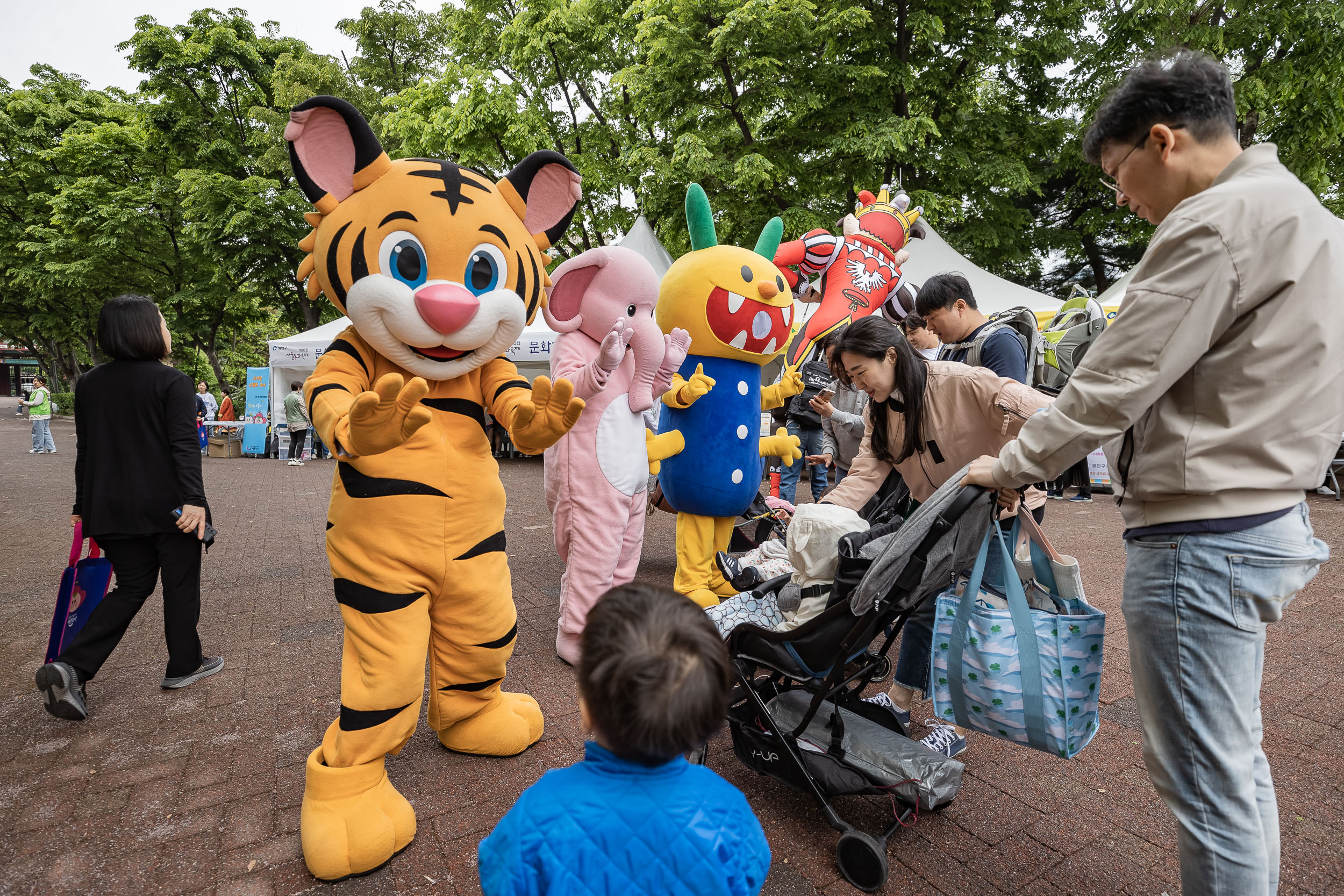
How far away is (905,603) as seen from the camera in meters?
2.15

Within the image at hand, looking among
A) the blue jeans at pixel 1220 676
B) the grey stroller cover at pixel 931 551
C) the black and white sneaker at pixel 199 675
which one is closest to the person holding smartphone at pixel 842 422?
the grey stroller cover at pixel 931 551

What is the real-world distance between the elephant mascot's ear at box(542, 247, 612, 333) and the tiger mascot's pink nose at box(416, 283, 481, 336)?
143 centimetres

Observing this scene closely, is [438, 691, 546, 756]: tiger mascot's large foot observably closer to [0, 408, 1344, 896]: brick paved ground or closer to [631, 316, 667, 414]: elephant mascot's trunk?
[0, 408, 1344, 896]: brick paved ground

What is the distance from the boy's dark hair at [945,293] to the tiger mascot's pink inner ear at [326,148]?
9.21 ft

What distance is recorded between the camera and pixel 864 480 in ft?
9.93

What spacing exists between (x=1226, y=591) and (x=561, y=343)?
2985mm

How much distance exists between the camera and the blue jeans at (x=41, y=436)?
14.6 meters

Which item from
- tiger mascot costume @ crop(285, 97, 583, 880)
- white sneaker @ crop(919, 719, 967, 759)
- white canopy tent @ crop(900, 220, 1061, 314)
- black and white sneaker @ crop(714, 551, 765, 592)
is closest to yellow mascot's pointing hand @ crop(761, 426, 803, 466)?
black and white sneaker @ crop(714, 551, 765, 592)

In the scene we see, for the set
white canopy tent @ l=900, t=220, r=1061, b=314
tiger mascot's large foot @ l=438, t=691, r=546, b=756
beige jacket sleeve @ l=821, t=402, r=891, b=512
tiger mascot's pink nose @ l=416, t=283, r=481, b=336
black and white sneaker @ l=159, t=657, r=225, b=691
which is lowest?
black and white sneaker @ l=159, t=657, r=225, b=691

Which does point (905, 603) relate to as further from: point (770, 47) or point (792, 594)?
point (770, 47)

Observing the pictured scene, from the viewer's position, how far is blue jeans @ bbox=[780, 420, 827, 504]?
743 cm

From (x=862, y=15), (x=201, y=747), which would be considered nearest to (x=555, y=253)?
(x=862, y=15)

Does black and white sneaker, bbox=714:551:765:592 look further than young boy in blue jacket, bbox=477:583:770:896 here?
Yes

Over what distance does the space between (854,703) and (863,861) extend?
0.71 metres
